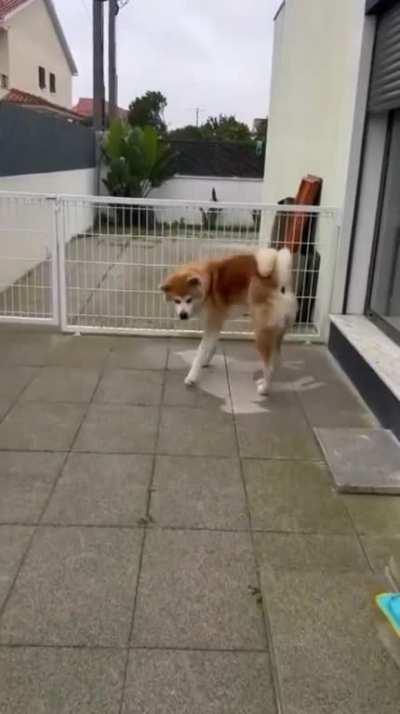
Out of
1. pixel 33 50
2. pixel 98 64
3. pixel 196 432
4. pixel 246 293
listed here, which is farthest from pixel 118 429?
pixel 33 50

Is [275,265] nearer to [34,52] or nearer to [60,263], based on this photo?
[60,263]

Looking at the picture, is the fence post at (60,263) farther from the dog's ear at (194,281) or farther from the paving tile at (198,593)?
the paving tile at (198,593)

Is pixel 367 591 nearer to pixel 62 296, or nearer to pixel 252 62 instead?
pixel 62 296

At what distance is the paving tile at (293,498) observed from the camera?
2711 millimetres

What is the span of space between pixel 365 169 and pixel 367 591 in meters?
3.55

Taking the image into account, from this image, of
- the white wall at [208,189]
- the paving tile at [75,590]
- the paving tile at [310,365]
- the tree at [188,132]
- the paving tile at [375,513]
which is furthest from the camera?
the tree at [188,132]

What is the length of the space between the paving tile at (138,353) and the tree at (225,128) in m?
21.5

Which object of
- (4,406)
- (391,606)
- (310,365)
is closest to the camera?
(391,606)

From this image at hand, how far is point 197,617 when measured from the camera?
2127 mm

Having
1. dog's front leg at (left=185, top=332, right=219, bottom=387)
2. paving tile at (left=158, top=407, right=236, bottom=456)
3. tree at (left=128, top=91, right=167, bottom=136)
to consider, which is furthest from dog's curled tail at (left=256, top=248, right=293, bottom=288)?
tree at (left=128, top=91, right=167, bottom=136)

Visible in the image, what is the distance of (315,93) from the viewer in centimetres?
662

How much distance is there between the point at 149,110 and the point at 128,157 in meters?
14.9

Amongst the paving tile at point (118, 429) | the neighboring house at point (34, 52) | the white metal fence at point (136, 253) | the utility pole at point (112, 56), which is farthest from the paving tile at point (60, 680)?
the neighboring house at point (34, 52)

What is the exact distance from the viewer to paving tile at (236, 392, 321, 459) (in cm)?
340
